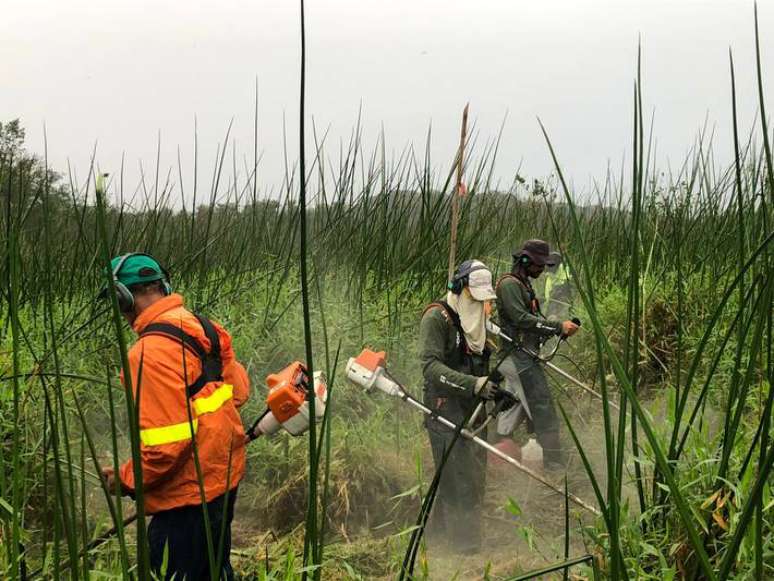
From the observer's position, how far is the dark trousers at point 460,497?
14.0ft

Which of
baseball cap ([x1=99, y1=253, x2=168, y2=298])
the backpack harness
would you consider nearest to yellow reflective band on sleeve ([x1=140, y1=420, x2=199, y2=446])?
baseball cap ([x1=99, y1=253, x2=168, y2=298])

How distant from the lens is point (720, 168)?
15.3 ft

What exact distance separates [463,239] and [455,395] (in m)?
2.48

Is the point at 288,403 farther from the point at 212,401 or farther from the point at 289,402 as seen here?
the point at 212,401

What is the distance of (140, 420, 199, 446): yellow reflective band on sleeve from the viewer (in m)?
2.35

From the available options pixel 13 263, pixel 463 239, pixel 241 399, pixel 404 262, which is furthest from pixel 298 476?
pixel 13 263

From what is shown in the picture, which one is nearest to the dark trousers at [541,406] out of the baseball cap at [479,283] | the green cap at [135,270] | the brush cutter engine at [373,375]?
the baseball cap at [479,283]

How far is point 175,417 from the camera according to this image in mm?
2385

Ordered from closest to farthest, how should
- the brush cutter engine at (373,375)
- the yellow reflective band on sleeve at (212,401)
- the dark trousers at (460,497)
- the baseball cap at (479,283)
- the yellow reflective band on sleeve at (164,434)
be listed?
the yellow reflective band on sleeve at (164,434), the yellow reflective band on sleeve at (212,401), the brush cutter engine at (373,375), the baseball cap at (479,283), the dark trousers at (460,497)

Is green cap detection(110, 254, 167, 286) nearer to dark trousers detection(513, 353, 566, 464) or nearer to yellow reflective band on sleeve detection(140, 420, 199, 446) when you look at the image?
yellow reflective band on sleeve detection(140, 420, 199, 446)

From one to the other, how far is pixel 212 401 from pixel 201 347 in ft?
0.69

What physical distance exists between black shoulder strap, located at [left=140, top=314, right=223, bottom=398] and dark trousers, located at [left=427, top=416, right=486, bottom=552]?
1859mm

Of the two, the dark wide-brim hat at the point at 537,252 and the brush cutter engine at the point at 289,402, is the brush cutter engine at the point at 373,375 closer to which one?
the brush cutter engine at the point at 289,402

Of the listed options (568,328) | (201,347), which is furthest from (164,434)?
(568,328)
